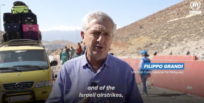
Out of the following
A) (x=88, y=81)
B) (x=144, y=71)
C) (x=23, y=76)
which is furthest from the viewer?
(x=144, y=71)

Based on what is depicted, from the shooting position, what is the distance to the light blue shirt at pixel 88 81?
186 centimetres

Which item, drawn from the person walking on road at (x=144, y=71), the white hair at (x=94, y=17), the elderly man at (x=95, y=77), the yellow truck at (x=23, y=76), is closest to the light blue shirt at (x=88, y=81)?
the elderly man at (x=95, y=77)

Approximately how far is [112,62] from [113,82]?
167mm

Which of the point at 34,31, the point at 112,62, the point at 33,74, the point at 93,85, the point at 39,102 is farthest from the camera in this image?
the point at 34,31

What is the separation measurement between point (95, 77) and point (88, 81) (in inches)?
2.3

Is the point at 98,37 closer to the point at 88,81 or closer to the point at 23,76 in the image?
the point at 88,81

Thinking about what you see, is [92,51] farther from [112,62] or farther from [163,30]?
[163,30]

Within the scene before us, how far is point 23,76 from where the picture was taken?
6.68 meters

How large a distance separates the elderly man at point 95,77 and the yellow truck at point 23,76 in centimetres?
494

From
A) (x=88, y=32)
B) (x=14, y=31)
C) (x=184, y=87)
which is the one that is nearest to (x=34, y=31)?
(x=14, y=31)

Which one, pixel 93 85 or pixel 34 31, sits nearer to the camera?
pixel 93 85

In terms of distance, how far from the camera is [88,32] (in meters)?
1.90

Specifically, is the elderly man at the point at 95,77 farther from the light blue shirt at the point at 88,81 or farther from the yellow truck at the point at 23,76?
the yellow truck at the point at 23,76

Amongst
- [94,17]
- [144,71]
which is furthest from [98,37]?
[144,71]
